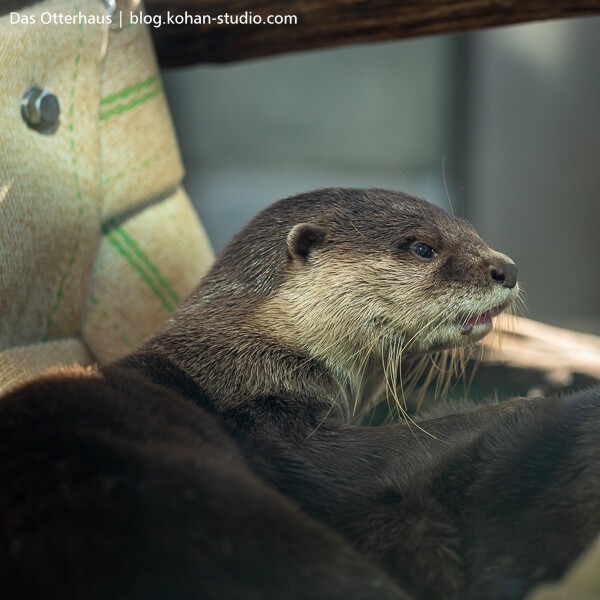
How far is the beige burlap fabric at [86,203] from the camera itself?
2484 mm

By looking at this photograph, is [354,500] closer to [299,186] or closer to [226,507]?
[226,507]

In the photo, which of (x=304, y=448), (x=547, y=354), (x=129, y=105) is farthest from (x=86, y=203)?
(x=547, y=354)

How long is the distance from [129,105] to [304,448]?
5.21 ft

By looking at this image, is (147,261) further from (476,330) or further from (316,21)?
(476,330)

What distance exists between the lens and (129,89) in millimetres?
2959

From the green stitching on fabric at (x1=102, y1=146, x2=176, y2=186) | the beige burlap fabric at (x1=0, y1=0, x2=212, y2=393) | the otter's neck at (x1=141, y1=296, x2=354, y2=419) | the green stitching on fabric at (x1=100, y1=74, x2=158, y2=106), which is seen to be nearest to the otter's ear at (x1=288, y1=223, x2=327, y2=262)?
the otter's neck at (x1=141, y1=296, x2=354, y2=419)

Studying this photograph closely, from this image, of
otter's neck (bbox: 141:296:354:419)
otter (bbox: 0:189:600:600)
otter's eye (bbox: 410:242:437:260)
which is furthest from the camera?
otter's eye (bbox: 410:242:437:260)

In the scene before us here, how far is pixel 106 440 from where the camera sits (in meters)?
1.46

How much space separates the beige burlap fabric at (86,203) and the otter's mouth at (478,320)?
1243mm

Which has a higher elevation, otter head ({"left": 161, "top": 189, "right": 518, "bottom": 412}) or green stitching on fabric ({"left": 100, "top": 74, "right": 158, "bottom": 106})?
green stitching on fabric ({"left": 100, "top": 74, "right": 158, "bottom": 106})

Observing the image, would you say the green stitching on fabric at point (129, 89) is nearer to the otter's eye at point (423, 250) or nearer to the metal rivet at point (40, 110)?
the metal rivet at point (40, 110)

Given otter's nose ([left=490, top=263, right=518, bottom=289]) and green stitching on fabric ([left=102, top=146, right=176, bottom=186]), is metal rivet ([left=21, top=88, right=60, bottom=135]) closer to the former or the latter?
green stitching on fabric ([left=102, top=146, right=176, bottom=186])

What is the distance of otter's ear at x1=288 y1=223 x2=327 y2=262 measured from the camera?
87.0 inches

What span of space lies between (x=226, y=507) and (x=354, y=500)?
49cm
